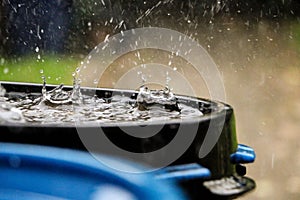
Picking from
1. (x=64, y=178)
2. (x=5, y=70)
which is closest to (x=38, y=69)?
(x=5, y=70)

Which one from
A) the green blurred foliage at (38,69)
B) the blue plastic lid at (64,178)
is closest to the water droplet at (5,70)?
the green blurred foliage at (38,69)

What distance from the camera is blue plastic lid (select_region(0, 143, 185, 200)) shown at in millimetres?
560

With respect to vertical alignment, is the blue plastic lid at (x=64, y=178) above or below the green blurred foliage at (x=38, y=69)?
above

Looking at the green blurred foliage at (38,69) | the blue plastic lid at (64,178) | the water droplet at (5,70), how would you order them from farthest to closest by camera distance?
the water droplet at (5,70)
the green blurred foliage at (38,69)
the blue plastic lid at (64,178)

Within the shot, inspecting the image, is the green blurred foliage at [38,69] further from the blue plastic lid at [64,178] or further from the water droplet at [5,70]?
the blue plastic lid at [64,178]

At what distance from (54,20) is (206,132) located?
9.23 feet

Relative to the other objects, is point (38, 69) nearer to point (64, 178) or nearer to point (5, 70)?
point (5, 70)

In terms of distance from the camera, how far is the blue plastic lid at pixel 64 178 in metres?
0.56

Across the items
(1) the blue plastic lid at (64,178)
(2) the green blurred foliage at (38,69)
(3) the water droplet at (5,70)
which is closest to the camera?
(1) the blue plastic lid at (64,178)

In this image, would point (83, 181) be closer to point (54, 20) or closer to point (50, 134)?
point (50, 134)

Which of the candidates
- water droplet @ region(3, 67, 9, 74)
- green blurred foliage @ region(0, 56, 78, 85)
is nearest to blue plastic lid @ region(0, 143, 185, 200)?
green blurred foliage @ region(0, 56, 78, 85)

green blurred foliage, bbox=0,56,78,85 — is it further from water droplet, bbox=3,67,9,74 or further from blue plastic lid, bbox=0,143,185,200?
blue plastic lid, bbox=0,143,185,200

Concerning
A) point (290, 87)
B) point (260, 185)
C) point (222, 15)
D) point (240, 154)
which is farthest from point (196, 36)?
point (240, 154)

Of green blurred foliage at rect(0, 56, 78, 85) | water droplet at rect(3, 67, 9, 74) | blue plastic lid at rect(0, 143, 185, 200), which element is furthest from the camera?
water droplet at rect(3, 67, 9, 74)
